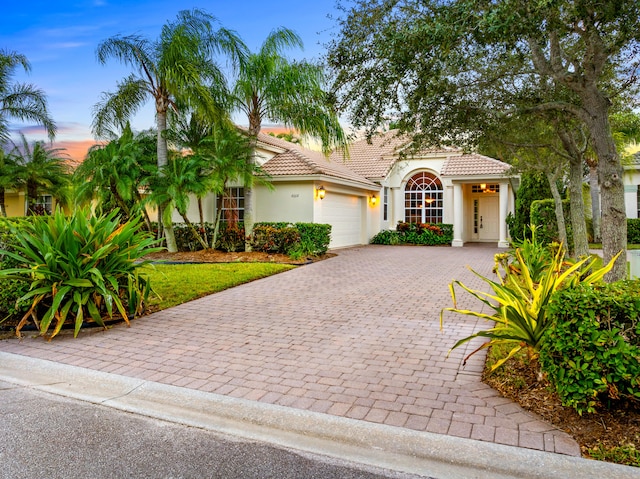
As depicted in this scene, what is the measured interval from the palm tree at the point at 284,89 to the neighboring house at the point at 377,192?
101 inches

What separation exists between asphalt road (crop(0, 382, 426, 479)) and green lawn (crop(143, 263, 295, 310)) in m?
3.60

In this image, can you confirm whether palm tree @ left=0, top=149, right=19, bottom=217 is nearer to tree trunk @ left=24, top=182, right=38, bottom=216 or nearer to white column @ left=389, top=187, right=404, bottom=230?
tree trunk @ left=24, top=182, right=38, bottom=216

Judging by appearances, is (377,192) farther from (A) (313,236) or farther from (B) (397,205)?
(A) (313,236)

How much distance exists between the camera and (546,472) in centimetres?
290

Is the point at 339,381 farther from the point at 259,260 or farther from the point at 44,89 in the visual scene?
the point at 44,89

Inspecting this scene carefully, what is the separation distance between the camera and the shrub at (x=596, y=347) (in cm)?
331

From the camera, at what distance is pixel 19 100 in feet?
64.8

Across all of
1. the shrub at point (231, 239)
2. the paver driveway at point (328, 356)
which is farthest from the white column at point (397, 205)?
the paver driveway at point (328, 356)

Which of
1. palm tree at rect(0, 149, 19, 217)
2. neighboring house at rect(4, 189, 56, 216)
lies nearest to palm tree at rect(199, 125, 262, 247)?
palm tree at rect(0, 149, 19, 217)

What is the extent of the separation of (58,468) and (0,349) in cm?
332

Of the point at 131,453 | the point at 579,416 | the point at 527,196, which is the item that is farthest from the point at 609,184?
the point at 527,196

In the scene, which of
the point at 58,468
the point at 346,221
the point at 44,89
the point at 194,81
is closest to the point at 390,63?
the point at 58,468

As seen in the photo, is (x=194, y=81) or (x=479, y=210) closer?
(x=194, y=81)

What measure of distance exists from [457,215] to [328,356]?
17202 mm
